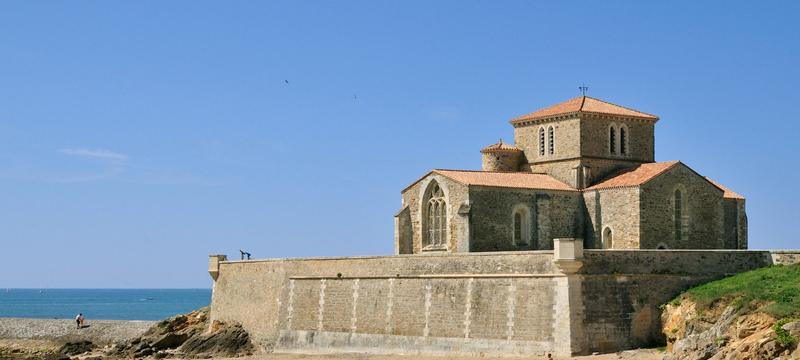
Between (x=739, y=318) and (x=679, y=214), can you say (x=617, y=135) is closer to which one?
(x=679, y=214)

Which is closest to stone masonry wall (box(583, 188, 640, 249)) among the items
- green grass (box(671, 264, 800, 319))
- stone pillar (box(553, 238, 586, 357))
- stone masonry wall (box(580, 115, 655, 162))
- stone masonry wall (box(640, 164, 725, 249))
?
stone masonry wall (box(640, 164, 725, 249))

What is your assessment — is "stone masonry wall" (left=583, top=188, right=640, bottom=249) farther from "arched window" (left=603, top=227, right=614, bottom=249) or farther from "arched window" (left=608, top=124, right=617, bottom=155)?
"arched window" (left=608, top=124, right=617, bottom=155)

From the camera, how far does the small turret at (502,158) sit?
45.1 metres

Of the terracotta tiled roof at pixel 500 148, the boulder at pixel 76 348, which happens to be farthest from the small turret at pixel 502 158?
the boulder at pixel 76 348

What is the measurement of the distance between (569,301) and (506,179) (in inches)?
387

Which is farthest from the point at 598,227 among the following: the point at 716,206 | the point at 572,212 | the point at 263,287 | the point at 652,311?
the point at 263,287

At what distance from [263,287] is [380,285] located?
23.5 feet

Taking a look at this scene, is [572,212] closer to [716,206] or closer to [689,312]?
[716,206]

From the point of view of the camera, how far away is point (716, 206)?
4150 cm

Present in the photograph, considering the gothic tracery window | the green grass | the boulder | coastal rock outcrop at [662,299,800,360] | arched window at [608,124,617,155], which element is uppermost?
arched window at [608,124,617,155]

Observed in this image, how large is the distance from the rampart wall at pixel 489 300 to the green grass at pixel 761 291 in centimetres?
97

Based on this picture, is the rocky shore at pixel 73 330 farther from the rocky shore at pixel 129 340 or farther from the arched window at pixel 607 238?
the arched window at pixel 607 238

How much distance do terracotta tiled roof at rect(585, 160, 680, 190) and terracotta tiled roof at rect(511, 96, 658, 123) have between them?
2460mm

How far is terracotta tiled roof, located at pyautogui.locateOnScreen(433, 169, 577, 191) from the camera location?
135 feet
